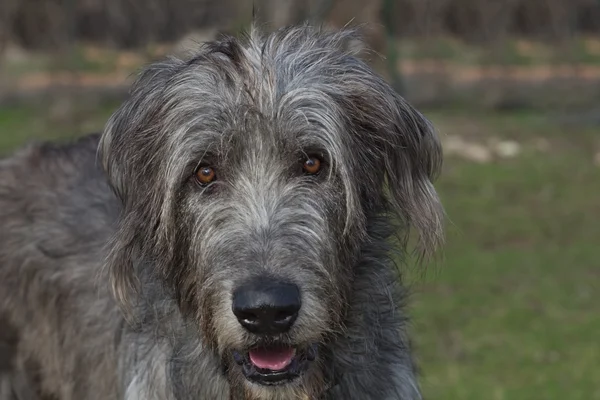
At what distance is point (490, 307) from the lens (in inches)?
384

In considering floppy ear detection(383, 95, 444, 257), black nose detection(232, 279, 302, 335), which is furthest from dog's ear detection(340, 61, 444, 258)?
black nose detection(232, 279, 302, 335)

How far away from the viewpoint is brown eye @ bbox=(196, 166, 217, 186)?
4.50m

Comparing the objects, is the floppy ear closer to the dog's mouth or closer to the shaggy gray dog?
the shaggy gray dog

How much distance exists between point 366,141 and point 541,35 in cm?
2302

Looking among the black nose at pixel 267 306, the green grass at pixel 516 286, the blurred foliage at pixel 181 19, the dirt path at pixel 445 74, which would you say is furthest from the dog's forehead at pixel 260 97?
the blurred foliage at pixel 181 19

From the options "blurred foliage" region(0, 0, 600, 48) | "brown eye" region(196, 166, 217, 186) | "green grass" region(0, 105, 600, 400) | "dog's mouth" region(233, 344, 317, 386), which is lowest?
"blurred foliage" region(0, 0, 600, 48)

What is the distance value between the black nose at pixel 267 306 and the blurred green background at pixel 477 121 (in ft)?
4.64

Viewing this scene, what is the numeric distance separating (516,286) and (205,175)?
21.1 ft

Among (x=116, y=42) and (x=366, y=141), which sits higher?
(x=366, y=141)

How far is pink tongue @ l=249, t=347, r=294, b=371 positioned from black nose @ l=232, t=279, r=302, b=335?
166mm

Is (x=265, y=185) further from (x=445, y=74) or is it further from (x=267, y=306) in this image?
(x=445, y=74)

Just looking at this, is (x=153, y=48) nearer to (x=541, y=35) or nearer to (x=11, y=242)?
(x=541, y=35)

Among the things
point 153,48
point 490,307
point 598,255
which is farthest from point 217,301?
point 153,48

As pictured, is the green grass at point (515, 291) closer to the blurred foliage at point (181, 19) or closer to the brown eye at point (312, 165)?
the brown eye at point (312, 165)
